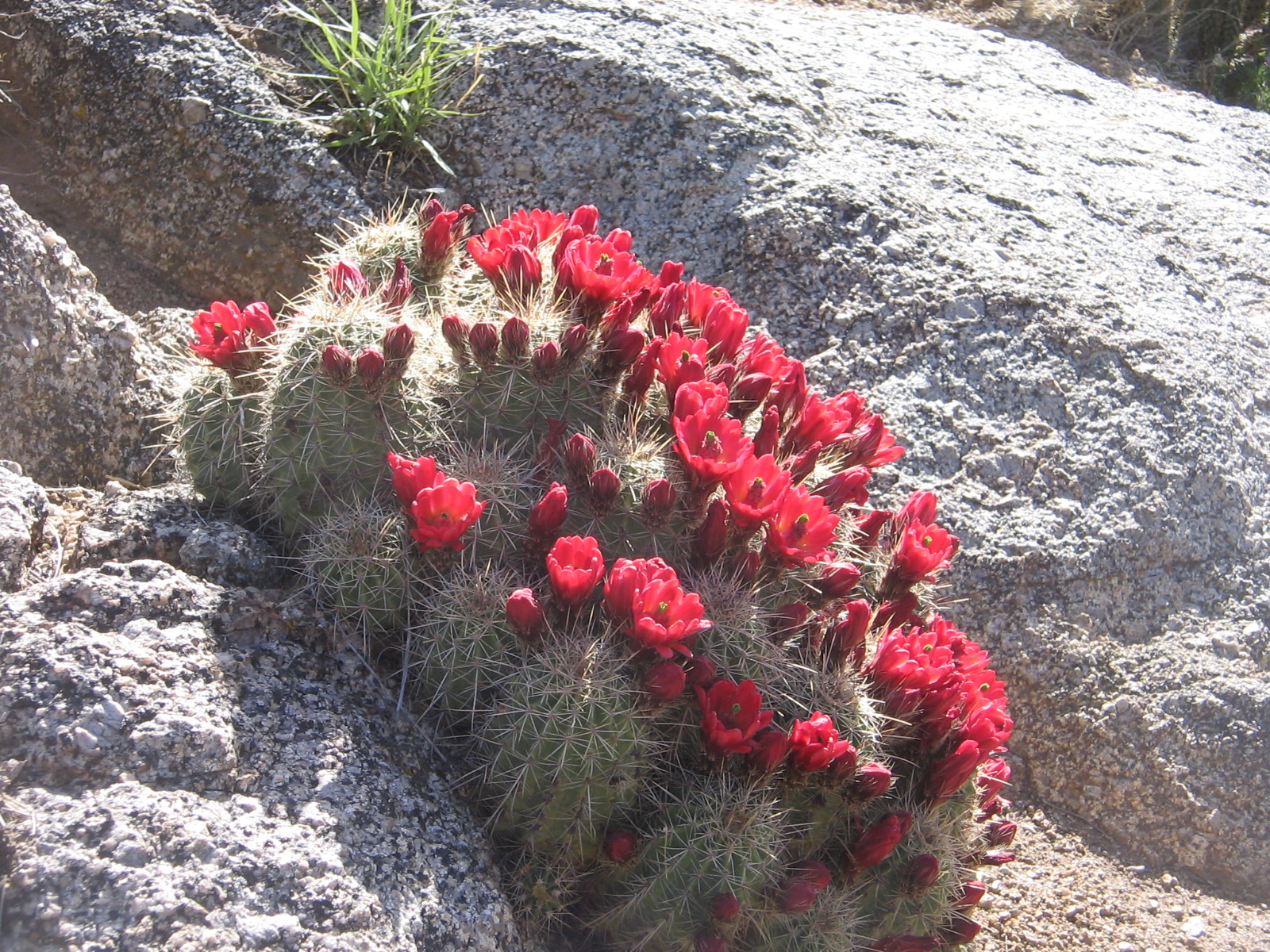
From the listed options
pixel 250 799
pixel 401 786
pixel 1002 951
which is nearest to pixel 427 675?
pixel 401 786

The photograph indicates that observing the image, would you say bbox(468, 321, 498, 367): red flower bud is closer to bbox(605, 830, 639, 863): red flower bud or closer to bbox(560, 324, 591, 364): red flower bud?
bbox(560, 324, 591, 364): red flower bud

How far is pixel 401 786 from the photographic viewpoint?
7.12ft

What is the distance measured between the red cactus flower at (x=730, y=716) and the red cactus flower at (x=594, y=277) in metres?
1.06

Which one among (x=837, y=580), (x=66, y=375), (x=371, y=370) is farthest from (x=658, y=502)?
(x=66, y=375)

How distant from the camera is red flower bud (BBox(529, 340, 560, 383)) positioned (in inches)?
102

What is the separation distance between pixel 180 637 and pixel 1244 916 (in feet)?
10.7

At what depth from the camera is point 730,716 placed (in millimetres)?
2287

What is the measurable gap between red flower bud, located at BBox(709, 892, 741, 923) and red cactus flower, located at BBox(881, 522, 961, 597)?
1.02 meters

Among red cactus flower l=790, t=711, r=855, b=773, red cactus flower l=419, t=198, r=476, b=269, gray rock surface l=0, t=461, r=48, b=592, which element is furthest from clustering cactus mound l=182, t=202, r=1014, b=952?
gray rock surface l=0, t=461, r=48, b=592

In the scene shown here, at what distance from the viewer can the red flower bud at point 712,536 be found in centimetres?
248

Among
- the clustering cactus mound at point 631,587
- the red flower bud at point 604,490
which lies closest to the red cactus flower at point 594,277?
the clustering cactus mound at point 631,587

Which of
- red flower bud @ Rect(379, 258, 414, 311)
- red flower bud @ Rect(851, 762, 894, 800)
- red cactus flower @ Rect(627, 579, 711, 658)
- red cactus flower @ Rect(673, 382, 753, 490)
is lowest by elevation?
red flower bud @ Rect(851, 762, 894, 800)

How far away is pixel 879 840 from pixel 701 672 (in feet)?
1.90

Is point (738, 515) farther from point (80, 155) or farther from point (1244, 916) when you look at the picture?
point (80, 155)
